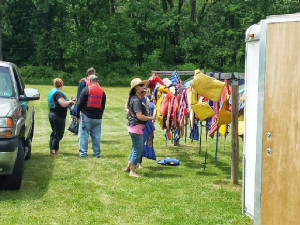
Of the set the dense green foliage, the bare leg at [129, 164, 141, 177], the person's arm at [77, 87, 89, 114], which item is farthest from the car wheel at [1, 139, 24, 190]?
the dense green foliage

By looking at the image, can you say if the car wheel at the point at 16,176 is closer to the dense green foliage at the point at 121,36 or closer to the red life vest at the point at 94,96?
the red life vest at the point at 94,96

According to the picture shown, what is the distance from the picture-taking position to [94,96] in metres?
10.5

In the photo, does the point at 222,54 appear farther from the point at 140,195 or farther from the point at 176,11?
the point at 140,195

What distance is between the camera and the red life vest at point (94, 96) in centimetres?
1046

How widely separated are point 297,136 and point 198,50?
44509 millimetres

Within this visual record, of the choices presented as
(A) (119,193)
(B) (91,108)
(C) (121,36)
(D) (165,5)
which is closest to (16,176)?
(A) (119,193)

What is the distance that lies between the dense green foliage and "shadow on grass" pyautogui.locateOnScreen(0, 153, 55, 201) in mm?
37587

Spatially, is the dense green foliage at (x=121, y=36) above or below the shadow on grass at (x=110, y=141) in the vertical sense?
above

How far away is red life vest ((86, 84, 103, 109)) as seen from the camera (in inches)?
412

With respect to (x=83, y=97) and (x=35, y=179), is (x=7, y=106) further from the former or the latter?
(x=83, y=97)

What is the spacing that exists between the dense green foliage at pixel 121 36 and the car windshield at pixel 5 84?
39.3 m

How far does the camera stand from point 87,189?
794 centimetres

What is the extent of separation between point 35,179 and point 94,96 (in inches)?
101

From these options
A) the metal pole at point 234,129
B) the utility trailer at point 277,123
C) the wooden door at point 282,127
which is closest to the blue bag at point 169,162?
the metal pole at point 234,129
